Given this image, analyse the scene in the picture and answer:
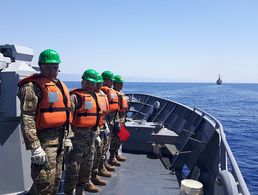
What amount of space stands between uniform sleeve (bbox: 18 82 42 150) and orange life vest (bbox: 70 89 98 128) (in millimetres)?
1196

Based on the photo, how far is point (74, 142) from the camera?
430cm

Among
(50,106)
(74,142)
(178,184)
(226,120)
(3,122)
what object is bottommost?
(226,120)

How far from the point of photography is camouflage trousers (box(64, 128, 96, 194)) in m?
4.25

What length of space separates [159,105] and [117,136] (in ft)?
16.3

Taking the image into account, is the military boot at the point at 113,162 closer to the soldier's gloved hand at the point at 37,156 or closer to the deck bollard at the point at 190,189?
the deck bollard at the point at 190,189

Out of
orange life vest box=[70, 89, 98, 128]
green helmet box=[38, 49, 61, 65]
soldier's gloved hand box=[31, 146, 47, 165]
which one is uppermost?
green helmet box=[38, 49, 61, 65]

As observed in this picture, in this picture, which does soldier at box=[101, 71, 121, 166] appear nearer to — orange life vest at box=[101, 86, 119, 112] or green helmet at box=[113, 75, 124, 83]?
orange life vest at box=[101, 86, 119, 112]

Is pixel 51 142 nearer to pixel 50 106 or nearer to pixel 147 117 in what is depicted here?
pixel 50 106

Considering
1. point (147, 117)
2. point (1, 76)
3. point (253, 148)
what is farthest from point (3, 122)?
point (253, 148)

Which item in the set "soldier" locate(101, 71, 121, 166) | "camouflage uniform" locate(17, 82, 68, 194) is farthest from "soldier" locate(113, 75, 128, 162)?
"camouflage uniform" locate(17, 82, 68, 194)

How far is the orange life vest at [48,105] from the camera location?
10.6ft

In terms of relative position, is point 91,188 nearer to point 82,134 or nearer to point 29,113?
point 82,134

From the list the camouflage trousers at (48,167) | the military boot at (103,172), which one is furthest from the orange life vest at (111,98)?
the camouflage trousers at (48,167)

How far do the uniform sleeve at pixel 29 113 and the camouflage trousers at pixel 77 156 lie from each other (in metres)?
1.26
